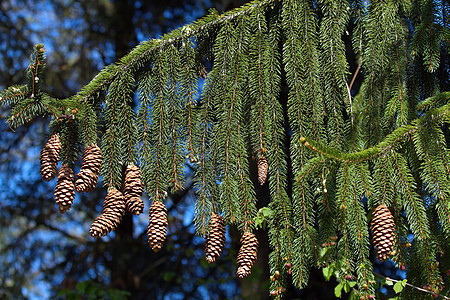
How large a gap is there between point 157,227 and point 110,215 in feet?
0.56

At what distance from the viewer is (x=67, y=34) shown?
5.57 metres

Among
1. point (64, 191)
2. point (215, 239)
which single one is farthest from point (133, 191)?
point (215, 239)

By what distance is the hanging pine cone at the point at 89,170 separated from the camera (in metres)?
1.42

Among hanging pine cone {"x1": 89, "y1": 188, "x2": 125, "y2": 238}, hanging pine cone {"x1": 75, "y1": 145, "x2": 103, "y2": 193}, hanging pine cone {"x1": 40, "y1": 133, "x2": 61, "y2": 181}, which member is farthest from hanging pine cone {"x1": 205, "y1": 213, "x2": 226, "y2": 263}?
hanging pine cone {"x1": 40, "y1": 133, "x2": 61, "y2": 181}

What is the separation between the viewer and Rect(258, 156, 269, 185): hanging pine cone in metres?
1.55

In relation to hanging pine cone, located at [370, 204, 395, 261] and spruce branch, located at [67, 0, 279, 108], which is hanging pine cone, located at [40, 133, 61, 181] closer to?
spruce branch, located at [67, 0, 279, 108]

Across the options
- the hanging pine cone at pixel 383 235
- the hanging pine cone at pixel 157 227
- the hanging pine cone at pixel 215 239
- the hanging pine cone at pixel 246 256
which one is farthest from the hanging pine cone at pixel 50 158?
the hanging pine cone at pixel 383 235

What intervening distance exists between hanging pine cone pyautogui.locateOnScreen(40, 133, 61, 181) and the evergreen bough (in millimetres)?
72

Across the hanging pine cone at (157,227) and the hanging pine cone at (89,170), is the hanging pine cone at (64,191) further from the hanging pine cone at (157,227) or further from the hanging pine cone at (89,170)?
the hanging pine cone at (157,227)

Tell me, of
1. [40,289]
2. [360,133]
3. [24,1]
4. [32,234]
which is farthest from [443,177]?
[24,1]

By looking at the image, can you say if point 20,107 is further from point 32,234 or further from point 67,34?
point 67,34

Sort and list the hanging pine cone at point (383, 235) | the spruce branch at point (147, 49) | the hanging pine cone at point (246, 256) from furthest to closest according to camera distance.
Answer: the spruce branch at point (147, 49), the hanging pine cone at point (246, 256), the hanging pine cone at point (383, 235)

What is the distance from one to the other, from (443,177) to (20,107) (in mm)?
1460

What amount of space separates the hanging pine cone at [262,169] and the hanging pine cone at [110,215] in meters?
0.50
